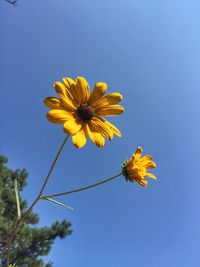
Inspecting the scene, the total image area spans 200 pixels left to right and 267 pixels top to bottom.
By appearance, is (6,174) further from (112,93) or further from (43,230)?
(112,93)

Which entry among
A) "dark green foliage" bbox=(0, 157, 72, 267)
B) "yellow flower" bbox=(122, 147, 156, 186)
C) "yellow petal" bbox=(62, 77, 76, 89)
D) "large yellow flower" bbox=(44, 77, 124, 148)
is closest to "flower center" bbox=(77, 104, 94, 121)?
"large yellow flower" bbox=(44, 77, 124, 148)

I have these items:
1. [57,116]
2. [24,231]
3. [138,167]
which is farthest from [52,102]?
[24,231]

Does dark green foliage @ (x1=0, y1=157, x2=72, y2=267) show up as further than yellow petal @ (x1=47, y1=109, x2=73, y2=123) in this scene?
Yes

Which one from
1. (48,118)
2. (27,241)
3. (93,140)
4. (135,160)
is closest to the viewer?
(48,118)

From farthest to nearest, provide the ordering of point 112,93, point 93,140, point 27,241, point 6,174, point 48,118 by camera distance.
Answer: point 27,241, point 6,174, point 112,93, point 93,140, point 48,118

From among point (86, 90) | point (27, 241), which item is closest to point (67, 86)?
point (86, 90)

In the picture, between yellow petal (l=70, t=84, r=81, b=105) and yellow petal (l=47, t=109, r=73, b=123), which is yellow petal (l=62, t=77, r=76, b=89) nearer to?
yellow petal (l=70, t=84, r=81, b=105)
